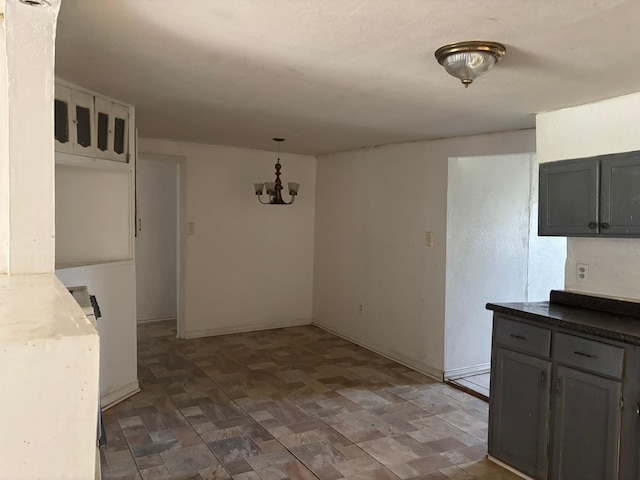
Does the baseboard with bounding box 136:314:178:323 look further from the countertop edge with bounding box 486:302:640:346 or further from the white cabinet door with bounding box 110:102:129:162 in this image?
the countertop edge with bounding box 486:302:640:346

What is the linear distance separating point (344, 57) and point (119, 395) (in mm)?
2846

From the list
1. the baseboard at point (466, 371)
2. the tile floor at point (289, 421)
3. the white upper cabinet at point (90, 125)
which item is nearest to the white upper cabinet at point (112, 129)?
the white upper cabinet at point (90, 125)

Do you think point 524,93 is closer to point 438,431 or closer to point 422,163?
point 422,163

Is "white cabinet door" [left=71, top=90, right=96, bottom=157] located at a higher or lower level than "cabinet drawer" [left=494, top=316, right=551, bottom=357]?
higher

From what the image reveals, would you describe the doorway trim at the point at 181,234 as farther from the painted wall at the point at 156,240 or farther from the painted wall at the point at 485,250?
the painted wall at the point at 485,250

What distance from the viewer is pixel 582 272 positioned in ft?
10.3

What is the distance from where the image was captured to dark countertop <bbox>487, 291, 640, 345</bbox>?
2.34 metres

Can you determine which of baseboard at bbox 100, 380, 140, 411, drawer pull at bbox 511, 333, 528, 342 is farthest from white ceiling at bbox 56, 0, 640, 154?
baseboard at bbox 100, 380, 140, 411

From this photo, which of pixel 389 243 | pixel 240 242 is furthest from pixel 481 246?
pixel 240 242

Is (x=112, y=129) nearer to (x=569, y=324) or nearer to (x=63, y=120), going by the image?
(x=63, y=120)

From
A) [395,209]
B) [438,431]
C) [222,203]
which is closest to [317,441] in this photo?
[438,431]

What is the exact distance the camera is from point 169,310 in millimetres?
6531

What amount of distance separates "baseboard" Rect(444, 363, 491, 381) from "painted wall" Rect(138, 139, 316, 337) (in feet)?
7.60

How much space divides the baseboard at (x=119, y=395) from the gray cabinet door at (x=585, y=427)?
279 cm
